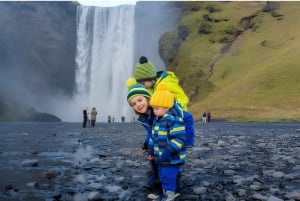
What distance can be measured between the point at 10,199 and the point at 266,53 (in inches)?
3349

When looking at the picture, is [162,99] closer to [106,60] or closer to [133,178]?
[133,178]

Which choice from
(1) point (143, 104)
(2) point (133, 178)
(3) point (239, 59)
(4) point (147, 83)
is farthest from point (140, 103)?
(3) point (239, 59)

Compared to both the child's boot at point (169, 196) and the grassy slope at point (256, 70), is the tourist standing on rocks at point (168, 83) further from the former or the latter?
the grassy slope at point (256, 70)

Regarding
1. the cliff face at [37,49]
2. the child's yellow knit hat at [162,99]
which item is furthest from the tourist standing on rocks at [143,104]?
the cliff face at [37,49]

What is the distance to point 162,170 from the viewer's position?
6.83 meters

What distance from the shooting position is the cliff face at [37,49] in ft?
341

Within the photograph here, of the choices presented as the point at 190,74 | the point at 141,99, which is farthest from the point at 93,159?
the point at 190,74

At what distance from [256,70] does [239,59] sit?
29.4ft

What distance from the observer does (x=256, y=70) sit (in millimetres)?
79938

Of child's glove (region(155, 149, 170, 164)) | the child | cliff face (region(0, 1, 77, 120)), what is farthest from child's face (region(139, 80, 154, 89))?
cliff face (region(0, 1, 77, 120))

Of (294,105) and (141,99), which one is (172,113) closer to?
(141,99)

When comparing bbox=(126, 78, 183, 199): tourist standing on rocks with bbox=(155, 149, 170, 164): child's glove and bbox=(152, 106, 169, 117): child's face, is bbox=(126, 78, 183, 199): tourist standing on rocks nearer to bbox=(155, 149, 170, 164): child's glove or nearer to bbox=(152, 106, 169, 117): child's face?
bbox=(152, 106, 169, 117): child's face

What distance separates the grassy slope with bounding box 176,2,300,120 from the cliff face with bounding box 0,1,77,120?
37406 millimetres

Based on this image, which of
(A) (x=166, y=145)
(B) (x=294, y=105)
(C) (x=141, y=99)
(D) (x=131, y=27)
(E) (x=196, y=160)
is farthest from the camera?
(D) (x=131, y=27)
